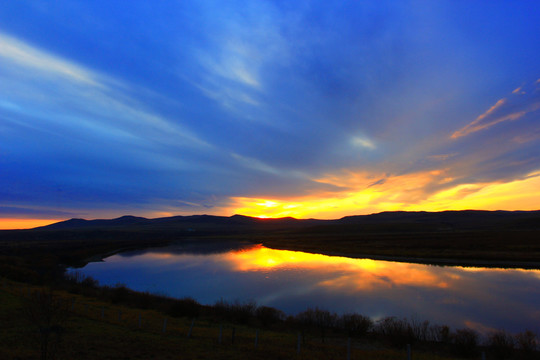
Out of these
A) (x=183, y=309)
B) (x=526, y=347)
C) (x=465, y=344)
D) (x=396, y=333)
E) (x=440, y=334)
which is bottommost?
(x=183, y=309)

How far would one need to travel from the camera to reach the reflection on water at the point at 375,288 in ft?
69.2

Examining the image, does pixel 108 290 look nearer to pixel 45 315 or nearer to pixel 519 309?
pixel 45 315

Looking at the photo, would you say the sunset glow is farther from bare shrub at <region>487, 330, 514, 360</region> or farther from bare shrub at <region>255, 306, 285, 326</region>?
bare shrub at <region>487, 330, 514, 360</region>

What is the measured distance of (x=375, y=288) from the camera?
29453 millimetres

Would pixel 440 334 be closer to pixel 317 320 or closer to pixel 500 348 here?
pixel 500 348

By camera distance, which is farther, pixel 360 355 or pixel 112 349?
pixel 360 355

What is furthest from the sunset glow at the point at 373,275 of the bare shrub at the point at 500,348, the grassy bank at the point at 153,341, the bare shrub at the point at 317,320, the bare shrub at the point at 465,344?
the grassy bank at the point at 153,341

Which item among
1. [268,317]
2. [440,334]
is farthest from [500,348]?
[268,317]

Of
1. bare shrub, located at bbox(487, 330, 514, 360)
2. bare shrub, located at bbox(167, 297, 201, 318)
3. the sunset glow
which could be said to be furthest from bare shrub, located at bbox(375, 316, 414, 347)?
bare shrub, located at bbox(167, 297, 201, 318)

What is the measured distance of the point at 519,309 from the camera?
69.8ft

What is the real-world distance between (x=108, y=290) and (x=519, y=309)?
3701 centimetres

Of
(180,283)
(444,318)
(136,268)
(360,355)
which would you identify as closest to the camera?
(360,355)

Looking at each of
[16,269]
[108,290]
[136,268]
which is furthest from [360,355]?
[136,268]

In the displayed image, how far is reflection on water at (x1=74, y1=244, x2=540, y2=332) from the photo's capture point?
21094 millimetres
